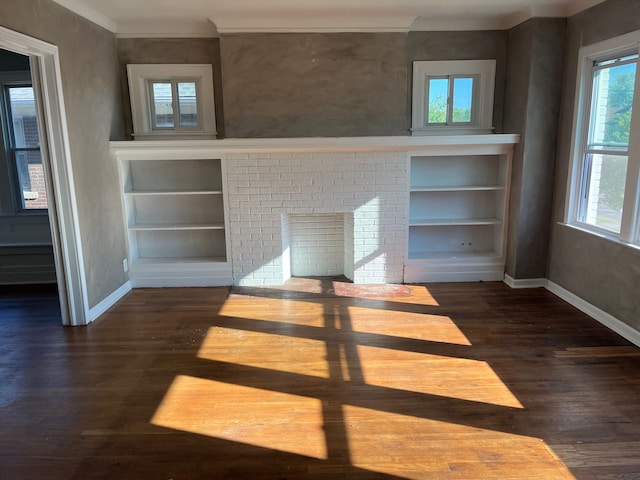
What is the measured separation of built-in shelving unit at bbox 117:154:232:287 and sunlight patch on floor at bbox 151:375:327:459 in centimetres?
235

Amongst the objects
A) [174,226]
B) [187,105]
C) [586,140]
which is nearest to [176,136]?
[187,105]

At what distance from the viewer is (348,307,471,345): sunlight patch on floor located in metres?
3.96

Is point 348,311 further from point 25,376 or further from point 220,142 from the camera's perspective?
point 25,376

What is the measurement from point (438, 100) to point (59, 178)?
405 centimetres

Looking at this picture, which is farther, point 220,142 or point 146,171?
point 146,171

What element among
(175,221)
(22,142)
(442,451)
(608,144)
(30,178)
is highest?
(22,142)

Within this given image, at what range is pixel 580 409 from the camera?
2879 mm

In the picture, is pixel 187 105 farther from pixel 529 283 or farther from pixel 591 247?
pixel 591 247

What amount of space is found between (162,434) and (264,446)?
616mm

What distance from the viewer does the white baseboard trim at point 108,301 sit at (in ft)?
14.6

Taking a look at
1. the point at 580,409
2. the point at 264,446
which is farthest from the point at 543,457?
the point at 264,446

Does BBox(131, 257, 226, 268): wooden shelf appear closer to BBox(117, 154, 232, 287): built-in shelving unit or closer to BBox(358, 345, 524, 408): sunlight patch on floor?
BBox(117, 154, 232, 287): built-in shelving unit

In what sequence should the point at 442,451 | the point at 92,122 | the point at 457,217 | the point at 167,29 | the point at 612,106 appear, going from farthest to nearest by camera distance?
1. the point at 457,217
2. the point at 167,29
3. the point at 92,122
4. the point at 612,106
5. the point at 442,451

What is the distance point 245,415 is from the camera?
2.85 m
